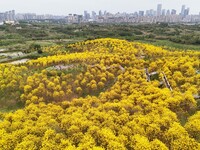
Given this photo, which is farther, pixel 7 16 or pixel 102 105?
pixel 7 16

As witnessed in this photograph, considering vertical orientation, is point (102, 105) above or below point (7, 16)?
below

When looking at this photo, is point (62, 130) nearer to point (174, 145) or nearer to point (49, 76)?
point (174, 145)

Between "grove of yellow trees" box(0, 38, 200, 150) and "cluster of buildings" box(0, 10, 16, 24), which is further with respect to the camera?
"cluster of buildings" box(0, 10, 16, 24)

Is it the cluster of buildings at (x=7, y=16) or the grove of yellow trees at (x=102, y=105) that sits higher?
the cluster of buildings at (x=7, y=16)

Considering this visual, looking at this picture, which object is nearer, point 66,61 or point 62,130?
point 62,130

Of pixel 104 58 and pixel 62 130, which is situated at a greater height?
pixel 104 58

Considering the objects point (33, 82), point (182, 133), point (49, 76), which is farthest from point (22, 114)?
point (182, 133)

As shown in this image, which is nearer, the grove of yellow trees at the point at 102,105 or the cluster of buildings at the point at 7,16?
the grove of yellow trees at the point at 102,105

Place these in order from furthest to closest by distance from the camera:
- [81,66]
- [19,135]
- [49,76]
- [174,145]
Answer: [81,66] → [49,76] → [19,135] → [174,145]

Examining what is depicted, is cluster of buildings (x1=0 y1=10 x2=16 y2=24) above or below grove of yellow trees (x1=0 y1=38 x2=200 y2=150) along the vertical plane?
above

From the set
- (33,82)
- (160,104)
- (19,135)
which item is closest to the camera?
(19,135)

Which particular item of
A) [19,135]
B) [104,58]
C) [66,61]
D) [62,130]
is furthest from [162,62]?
[19,135]
